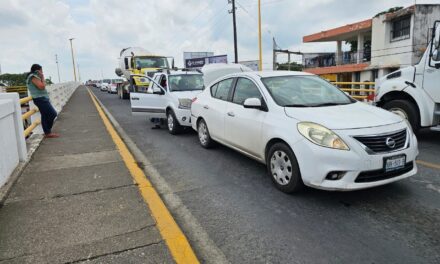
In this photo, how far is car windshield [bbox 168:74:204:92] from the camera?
937 centimetres

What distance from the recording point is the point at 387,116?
4316 mm

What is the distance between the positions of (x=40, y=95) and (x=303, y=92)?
6324 millimetres

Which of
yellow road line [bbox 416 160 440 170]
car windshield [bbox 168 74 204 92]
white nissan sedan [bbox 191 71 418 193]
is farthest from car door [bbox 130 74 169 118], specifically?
yellow road line [bbox 416 160 440 170]

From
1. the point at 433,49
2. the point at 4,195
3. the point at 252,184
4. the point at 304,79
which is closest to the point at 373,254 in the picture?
the point at 252,184

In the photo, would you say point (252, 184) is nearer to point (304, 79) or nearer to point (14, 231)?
point (304, 79)

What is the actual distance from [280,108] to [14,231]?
3.38 m

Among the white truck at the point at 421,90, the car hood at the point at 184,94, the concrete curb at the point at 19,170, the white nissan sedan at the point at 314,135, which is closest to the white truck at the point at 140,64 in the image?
the car hood at the point at 184,94

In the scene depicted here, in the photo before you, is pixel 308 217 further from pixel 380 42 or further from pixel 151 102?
pixel 380 42

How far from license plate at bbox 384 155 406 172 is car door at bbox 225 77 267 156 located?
1.66 meters

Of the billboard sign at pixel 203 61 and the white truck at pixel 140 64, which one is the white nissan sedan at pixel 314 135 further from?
the billboard sign at pixel 203 61

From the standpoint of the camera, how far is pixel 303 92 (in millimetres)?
5062

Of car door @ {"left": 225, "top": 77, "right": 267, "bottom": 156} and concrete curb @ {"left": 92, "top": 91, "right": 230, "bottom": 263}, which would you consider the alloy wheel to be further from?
concrete curb @ {"left": 92, "top": 91, "right": 230, "bottom": 263}

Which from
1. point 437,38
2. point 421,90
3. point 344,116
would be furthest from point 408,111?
point 344,116

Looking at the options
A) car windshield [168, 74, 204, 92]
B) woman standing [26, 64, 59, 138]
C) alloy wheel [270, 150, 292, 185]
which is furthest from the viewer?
car windshield [168, 74, 204, 92]
